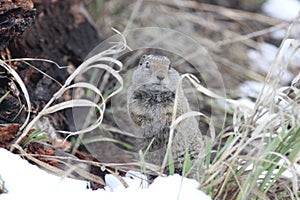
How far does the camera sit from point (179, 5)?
16.3ft

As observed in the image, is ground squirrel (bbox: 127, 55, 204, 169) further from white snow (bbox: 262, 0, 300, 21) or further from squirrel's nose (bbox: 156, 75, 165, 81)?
white snow (bbox: 262, 0, 300, 21)

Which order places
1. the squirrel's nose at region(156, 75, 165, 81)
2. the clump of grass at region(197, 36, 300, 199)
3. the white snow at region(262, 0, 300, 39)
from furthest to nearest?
the white snow at region(262, 0, 300, 39) → the squirrel's nose at region(156, 75, 165, 81) → the clump of grass at region(197, 36, 300, 199)

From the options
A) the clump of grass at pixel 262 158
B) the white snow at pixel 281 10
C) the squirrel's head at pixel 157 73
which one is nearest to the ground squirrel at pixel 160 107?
the squirrel's head at pixel 157 73

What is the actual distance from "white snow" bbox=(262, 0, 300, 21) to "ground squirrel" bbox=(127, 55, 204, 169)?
298cm

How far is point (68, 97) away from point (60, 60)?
0.29 m

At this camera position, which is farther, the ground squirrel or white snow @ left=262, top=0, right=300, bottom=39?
white snow @ left=262, top=0, right=300, bottom=39

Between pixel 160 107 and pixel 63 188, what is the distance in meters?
0.57

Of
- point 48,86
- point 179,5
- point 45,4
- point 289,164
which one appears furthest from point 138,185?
point 179,5

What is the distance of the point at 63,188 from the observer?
201cm

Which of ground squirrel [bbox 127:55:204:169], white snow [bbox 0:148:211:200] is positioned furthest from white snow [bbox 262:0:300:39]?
white snow [bbox 0:148:211:200]

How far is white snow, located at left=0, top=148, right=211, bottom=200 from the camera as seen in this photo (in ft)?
6.34

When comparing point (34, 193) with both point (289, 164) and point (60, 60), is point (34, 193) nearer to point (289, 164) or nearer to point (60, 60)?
point (289, 164)

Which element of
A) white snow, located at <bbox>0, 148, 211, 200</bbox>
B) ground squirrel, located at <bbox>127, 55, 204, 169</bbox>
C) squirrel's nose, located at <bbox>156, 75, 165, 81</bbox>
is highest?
squirrel's nose, located at <bbox>156, 75, 165, 81</bbox>

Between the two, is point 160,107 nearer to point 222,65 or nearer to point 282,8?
point 222,65
